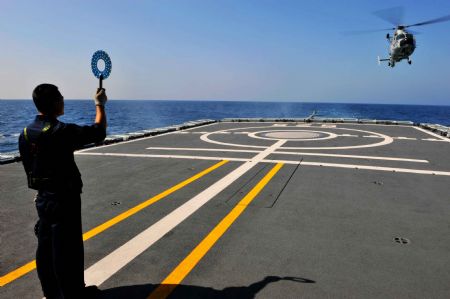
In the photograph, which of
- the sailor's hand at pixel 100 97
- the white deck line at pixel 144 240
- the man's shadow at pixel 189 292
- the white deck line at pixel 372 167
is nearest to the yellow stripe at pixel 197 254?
the man's shadow at pixel 189 292

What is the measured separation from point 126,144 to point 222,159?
6313 millimetres

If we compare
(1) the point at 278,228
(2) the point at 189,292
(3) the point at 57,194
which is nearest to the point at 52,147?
(3) the point at 57,194

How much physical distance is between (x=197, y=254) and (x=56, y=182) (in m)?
2.48

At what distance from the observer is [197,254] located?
514cm

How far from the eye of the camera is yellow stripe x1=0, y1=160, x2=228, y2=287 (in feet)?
14.7

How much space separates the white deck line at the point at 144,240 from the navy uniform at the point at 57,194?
65 centimetres

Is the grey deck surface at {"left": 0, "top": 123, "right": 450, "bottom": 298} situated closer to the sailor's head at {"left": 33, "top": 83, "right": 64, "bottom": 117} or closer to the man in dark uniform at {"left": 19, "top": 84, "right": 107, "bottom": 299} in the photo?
the man in dark uniform at {"left": 19, "top": 84, "right": 107, "bottom": 299}

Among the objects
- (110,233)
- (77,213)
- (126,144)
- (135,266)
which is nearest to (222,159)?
(126,144)

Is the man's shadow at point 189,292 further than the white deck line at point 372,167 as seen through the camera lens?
No

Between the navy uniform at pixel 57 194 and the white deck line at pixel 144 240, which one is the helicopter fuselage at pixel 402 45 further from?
the navy uniform at pixel 57 194

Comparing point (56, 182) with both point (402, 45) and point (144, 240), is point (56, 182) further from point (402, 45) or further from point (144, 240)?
point (402, 45)

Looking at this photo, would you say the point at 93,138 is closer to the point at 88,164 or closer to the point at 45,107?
the point at 45,107

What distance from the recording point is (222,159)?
12.9 m

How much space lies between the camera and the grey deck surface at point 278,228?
4.32 meters
